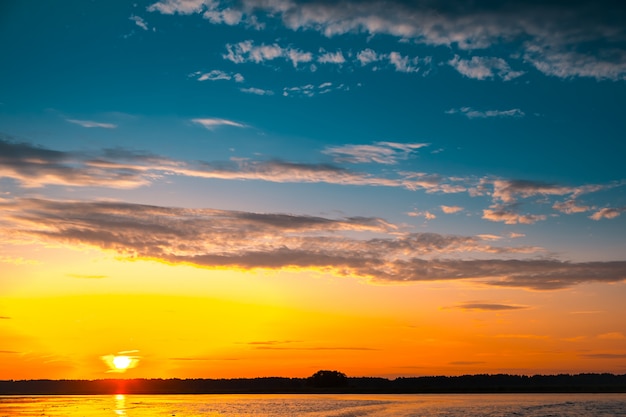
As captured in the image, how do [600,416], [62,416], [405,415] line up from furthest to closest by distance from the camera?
1. [62,416]
2. [405,415]
3. [600,416]

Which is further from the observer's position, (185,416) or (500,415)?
(185,416)

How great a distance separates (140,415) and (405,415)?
4300cm

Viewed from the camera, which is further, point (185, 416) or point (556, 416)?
point (185, 416)

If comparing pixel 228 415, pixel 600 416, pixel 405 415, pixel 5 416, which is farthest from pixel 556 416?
pixel 5 416

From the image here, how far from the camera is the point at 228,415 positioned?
10712 cm

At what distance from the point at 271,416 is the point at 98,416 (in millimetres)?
28271

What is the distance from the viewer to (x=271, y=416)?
101562 mm

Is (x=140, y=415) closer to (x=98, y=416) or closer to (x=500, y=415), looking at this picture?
(x=98, y=416)

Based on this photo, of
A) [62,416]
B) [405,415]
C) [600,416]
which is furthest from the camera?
[62,416]

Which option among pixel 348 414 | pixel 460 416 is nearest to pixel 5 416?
→ pixel 348 414

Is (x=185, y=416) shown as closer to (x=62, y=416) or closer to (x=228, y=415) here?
(x=228, y=415)

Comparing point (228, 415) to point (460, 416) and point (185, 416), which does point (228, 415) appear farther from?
point (460, 416)

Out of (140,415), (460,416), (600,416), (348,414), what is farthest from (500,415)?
(140,415)

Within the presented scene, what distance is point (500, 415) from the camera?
97.1 metres
